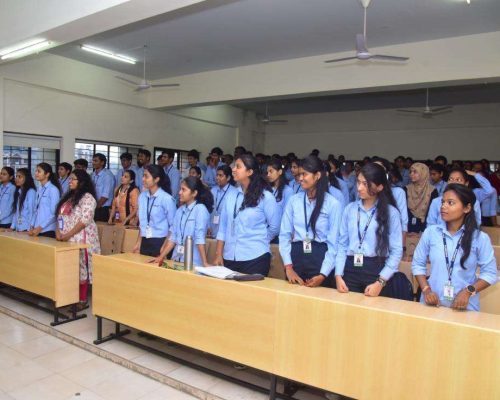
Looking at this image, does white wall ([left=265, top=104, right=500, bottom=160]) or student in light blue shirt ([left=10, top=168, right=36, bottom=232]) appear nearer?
student in light blue shirt ([left=10, top=168, right=36, bottom=232])

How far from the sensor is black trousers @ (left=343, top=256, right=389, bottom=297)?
2.41 meters

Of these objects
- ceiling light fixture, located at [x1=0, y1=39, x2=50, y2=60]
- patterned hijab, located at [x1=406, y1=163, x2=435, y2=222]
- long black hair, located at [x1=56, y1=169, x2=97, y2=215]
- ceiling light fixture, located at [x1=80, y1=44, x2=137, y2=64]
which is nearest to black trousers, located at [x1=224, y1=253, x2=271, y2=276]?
long black hair, located at [x1=56, y1=169, x2=97, y2=215]

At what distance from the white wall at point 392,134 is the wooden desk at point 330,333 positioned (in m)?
10.5

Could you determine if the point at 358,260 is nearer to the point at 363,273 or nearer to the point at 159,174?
the point at 363,273

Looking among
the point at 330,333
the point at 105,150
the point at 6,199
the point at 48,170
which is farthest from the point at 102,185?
the point at 330,333

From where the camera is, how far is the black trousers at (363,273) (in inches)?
94.8

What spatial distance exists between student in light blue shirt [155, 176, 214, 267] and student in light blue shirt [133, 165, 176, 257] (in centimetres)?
21

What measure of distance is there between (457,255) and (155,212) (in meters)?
2.42

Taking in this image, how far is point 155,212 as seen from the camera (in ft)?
11.9

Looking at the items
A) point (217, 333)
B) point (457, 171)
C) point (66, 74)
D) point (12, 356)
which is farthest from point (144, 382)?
point (66, 74)

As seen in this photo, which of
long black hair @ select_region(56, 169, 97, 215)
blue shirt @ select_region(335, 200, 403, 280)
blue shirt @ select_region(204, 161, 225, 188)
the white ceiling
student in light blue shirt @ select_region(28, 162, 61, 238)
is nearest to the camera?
blue shirt @ select_region(335, 200, 403, 280)

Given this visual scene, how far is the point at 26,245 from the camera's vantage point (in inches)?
153

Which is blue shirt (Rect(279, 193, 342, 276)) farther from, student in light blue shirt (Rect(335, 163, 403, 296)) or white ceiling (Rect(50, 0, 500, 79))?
white ceiling (Rect(50, 0, 500, 79))

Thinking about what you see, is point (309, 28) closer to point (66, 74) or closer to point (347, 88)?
point (347, 88)
